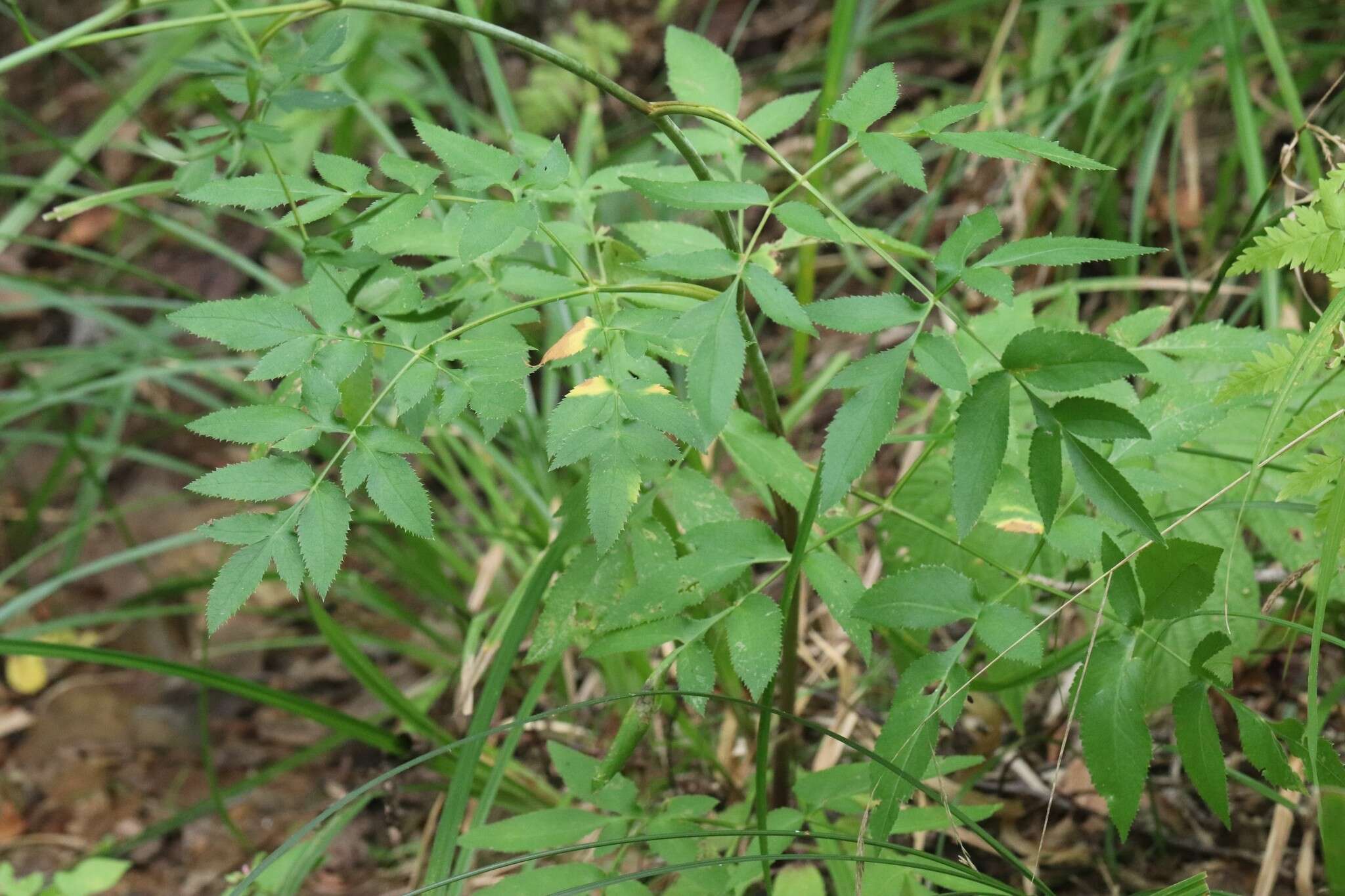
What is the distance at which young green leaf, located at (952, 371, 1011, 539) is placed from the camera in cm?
82

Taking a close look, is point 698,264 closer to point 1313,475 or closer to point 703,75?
point 703,75

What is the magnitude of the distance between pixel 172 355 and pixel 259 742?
2.86ft

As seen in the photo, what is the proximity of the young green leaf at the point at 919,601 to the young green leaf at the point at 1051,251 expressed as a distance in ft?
0.94

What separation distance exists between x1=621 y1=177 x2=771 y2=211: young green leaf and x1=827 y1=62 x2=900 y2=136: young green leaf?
0.33ft

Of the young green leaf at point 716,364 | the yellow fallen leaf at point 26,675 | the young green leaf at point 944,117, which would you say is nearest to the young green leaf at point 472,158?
the young green leaf at point 716,364

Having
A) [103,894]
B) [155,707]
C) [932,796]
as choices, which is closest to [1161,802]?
[932,796]

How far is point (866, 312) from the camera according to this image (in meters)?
0.88

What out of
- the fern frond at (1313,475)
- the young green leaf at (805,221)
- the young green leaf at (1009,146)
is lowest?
the fern frond at (1313,475)

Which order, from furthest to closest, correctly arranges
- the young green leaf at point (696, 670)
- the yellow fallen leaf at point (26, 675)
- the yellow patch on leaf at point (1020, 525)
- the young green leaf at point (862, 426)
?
the yellow fallen leaf at point (26, 675), the yellow patch on leaf at point (1020, 525), the young green leaf at point (696, 670), the young green leaf at point (862, 426)

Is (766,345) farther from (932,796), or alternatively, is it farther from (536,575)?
(932,796)

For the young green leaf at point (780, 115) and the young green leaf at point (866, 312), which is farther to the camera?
the young green leaf at point (780, 115)

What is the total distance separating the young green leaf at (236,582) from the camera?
0.88 metres

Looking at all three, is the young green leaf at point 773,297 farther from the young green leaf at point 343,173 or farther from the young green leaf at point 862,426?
the young green leaf at point 343,173

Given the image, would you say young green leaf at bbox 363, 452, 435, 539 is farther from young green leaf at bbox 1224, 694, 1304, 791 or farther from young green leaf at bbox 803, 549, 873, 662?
young green leaf at bbox 1224, 694, 1304, 791
